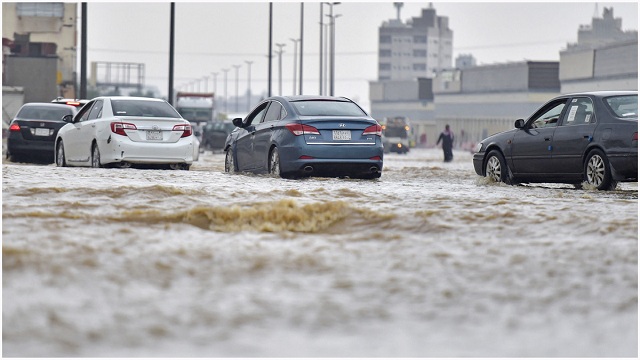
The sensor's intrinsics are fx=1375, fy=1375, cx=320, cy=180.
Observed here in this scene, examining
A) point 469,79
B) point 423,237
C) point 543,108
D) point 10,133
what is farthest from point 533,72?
point 423,237

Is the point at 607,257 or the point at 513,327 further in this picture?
the point at 607,257

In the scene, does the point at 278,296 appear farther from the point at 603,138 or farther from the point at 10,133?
the point at 10,133

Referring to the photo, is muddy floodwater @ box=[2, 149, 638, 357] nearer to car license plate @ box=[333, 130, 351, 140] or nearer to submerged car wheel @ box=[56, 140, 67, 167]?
car license plate @ box=[333, 130, 351, 140]

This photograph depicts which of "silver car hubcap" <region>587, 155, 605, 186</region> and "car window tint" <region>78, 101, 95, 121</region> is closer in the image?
"silver car hubcap" <region>587, 155, 605, 186</region>

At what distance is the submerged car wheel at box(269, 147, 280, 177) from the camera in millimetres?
20172

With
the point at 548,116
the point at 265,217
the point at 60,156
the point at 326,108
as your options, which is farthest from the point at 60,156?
the point at 265,217

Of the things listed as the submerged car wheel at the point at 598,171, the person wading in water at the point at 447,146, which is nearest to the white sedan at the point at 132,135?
the submerged car wheel at the point at 598,171

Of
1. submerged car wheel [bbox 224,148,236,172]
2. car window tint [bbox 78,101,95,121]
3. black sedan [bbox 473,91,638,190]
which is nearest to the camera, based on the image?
black sedan [bbox 473,91,638,190]

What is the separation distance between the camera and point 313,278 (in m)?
8.71

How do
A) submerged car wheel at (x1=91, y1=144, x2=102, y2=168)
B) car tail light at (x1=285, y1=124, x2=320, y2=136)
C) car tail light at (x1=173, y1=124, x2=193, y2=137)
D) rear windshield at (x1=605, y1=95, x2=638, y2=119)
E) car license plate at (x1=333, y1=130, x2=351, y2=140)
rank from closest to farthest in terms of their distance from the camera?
rear windshield at (x1=605, y1=95, x2=638, y2=119)
car tail light at (x1=285, y1=124, x2=320, y2=136)
car license plate at (x1=333, y1=130, x2=351, y2=140)
submerged car wheel at (x1=91, y1=144, x2=102, y2=168)
car tail light at (x1=173, y1=124, x2=193, y2=137)

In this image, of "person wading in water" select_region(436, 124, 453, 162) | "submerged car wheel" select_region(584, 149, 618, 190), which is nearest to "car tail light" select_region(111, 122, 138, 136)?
"submerged car wheel" select_region(584, 149, 618, 190)

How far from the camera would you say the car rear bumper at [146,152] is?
69.9 feet

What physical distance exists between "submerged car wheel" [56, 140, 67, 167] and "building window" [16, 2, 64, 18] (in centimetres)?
8709

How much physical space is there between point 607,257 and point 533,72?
115 meters
